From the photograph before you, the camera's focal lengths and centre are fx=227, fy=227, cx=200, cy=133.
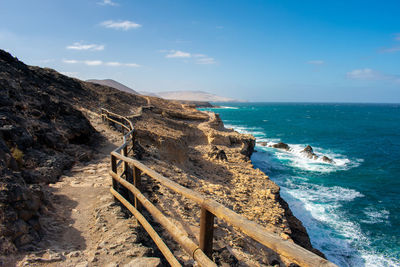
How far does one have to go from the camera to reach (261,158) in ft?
85.1

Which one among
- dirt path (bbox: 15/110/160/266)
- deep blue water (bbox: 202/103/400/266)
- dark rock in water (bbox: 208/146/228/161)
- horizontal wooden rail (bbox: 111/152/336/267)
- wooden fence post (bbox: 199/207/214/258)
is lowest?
deep blue water (bbox: 202/103/400/266)

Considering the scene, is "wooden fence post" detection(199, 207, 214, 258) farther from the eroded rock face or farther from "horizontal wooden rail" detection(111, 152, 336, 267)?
the eroded rock face

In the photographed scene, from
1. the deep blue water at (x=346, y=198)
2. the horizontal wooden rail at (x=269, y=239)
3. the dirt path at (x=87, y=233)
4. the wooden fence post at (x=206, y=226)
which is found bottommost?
the deep blue water at (x=346, y=198)

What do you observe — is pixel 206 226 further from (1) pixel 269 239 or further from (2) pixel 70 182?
(2) pixel 70 182

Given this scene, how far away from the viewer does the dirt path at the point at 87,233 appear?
3.10 metres

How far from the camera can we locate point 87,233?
3.79 meters

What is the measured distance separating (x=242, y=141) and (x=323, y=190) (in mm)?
7802

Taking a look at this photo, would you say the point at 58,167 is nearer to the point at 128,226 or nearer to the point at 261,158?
the point at 128,226

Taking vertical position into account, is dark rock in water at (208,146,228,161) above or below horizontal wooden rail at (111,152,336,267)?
below

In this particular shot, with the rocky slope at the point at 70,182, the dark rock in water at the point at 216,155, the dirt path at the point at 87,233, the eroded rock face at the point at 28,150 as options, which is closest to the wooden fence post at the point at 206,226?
the dirt path at the point at 87,233

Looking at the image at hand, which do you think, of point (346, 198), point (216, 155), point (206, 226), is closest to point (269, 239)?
point (206, 226)

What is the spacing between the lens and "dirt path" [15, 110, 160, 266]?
10.2 feet

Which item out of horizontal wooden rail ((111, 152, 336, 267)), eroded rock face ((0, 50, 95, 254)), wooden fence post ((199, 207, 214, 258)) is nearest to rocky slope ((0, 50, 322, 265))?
eroded rock face ((0, 50, 95, 254))

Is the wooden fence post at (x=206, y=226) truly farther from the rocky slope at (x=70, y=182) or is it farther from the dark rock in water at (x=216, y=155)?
the dark rock in water at (x=216, y=155)
